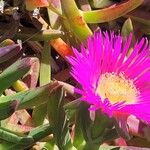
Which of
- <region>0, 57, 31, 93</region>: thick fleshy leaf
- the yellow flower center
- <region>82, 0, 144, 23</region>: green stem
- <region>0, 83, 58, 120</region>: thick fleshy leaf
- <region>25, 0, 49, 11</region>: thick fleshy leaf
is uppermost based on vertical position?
<region>25, 0, 49, 11</region>: thick fleshy leaf

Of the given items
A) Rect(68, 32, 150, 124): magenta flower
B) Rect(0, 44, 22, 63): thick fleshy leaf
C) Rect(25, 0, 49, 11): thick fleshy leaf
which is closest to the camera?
Rect(68, 32, 150, 124): magenta flower

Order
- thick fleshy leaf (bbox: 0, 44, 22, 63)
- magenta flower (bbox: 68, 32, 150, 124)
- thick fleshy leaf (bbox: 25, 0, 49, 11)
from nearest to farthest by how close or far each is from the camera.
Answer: magenta flower (bbox: 68, 32, 150, 124) < thick fleshy leaf (bbox: 0, 44, 22, 63) < thick fleshy leaf (bbox: 25, 0, 49, 11)

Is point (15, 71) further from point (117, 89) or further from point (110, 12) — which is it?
A: point (110, 12)

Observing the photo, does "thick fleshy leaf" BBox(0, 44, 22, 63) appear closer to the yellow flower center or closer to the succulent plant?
the succulent plant

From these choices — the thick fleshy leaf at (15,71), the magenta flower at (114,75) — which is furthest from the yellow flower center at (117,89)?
the thick fleshy leaf at (15,71)

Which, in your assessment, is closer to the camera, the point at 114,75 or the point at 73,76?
the point at 73,76

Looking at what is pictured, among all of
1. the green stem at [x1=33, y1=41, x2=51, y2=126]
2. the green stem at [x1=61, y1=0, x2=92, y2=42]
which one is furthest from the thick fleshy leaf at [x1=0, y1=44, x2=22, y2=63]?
the green stem at [x1=61, y1=0, x2=92, y2=42]

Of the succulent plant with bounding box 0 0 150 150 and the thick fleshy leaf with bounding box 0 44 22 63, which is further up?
the thick fleshy leaf with bounding box 0 44 22 63

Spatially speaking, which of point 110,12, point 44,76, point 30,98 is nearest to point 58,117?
point 30,98
